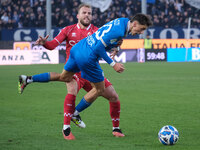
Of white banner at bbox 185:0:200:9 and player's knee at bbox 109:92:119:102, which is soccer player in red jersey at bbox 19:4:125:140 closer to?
player's knee at bbox 109:92:119:102

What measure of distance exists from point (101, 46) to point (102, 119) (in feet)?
8.15

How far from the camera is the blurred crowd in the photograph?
30281mm

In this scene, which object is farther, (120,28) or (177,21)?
(177,21)

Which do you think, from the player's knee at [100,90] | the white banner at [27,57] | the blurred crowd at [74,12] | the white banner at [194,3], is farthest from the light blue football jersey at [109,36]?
the white banner at [194,3]

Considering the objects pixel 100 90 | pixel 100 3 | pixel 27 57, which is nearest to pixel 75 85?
pixel 100 90

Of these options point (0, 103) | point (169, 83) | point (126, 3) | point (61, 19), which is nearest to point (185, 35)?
point (126, 3)

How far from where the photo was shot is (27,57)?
27.2 m

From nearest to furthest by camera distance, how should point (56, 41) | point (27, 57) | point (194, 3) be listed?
point (56, 41)
point (27, 57)
point (194, 3)

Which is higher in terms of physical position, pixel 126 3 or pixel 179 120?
pixel 126 3

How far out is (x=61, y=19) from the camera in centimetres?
3116

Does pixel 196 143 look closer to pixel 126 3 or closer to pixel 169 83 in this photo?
pixel 169 83

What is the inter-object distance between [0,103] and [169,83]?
→ 6.86 metres

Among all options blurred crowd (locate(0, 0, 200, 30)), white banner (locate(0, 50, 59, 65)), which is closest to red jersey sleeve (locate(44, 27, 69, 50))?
white banner (locate(0, 50, 59, 65))

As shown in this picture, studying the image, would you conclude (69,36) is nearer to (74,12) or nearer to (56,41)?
(56,41)
